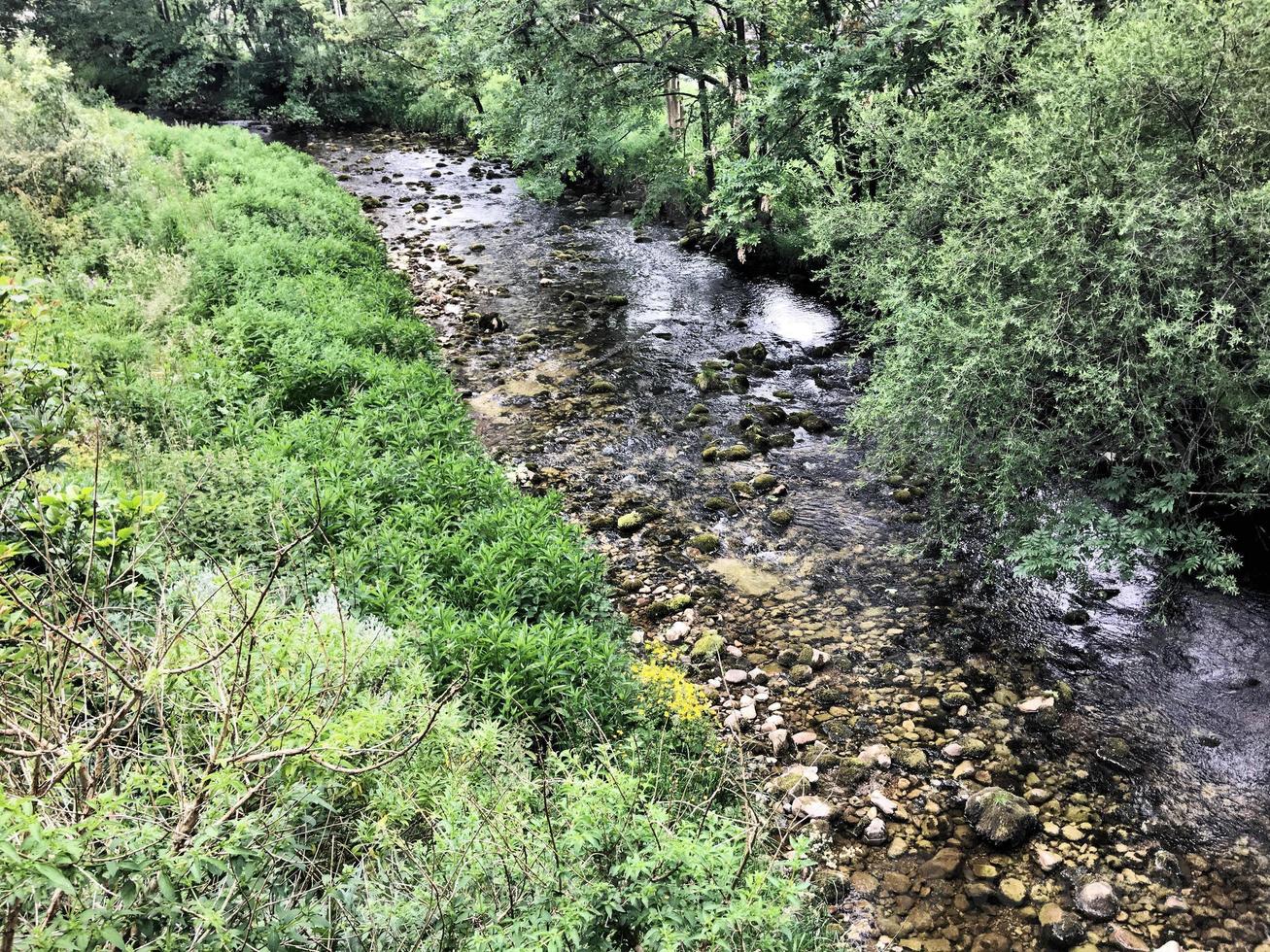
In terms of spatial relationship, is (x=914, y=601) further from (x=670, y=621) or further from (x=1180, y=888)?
(x=1180, y=888)

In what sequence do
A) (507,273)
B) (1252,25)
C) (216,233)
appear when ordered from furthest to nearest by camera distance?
(507,273) → (216,233) → (1252,25)

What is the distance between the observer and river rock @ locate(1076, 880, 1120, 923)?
4.76 meters

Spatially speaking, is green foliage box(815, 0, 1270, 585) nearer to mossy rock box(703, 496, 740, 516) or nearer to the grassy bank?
mossy rock box(703, 496, 740, 516)

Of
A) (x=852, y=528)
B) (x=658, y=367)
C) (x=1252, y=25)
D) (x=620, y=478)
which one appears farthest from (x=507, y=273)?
(x=1252, y=25)

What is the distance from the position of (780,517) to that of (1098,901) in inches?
189

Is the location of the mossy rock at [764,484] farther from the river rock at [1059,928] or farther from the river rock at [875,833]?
the river rock at [1059,928]

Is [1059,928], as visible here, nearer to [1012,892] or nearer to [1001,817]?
[1012,892]

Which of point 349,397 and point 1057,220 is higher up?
point 1057,220

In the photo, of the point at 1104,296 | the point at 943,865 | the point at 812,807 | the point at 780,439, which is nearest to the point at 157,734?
the point at 812,807

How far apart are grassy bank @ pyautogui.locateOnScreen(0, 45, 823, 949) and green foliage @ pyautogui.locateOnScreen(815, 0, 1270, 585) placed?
4.17 m

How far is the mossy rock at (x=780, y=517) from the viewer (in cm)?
877

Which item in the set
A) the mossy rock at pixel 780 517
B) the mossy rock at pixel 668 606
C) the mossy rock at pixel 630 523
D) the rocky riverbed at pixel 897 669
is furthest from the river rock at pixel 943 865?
the mossy rock at pixel 630 523

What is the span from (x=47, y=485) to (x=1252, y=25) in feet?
31.3

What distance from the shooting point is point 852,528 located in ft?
28.3
